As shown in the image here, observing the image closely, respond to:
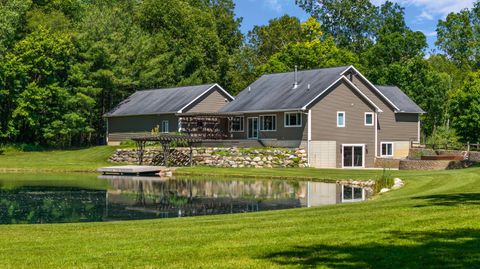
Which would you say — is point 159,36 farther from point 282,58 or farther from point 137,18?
point 282,58

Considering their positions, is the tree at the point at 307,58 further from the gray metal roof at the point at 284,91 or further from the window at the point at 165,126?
the window at the point at 165,126

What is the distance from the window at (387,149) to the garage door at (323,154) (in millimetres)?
8604

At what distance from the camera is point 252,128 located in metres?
55.7

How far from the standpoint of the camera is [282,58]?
75000 mm

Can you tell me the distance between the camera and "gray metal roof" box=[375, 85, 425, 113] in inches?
2389

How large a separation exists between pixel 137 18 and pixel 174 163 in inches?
1271

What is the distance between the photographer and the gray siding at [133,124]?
194 feet

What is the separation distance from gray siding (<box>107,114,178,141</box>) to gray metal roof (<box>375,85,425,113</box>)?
735 inches

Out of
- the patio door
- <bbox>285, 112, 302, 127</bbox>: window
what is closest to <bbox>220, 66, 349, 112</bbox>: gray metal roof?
<bbox>285, 112, 302, 127</bbox>: window

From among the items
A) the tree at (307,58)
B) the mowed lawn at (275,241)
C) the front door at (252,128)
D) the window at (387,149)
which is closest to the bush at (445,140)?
the window at (387,149)

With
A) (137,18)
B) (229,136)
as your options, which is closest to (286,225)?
(229,136)

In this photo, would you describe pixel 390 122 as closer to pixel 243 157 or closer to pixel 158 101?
pixel 243 157

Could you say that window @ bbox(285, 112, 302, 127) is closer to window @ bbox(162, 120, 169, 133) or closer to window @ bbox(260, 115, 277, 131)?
window @ bbox(260, 115, 277, 131)

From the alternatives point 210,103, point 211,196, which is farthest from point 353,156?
point 211,196
